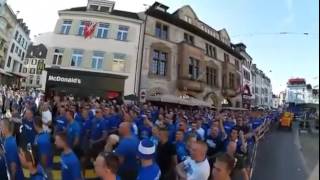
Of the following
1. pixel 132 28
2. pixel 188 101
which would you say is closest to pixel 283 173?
pixel 188 101

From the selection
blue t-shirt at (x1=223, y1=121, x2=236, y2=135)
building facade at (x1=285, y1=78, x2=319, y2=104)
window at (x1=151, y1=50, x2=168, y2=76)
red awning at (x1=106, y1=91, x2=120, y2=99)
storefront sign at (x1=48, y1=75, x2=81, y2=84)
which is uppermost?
window at (x1=151, y1=50, x2=168, y2=76)

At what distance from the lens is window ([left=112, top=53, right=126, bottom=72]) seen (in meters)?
21.7

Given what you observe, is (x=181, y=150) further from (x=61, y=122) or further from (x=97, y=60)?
(x=97, y=60)

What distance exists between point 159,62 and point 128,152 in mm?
20246

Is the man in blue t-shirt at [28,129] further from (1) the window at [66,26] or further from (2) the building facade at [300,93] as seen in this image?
(1) the window at [66,26]

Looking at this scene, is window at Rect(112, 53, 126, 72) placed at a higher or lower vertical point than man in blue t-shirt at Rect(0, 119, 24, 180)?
higher

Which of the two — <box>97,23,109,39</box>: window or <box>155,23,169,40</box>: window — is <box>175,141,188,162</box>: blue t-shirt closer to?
<box>97,23,109,39</box>: window

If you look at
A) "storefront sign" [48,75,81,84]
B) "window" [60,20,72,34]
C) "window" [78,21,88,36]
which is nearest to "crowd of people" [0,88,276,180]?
"storefront sign" [48,75,81,84]

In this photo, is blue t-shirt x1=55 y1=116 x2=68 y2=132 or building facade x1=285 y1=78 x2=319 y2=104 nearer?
building facade x1=285 y1=78 x2=319 y2=104

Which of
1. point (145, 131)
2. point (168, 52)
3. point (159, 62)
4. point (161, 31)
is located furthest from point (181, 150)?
point (161, 31)

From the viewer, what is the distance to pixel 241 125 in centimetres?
757

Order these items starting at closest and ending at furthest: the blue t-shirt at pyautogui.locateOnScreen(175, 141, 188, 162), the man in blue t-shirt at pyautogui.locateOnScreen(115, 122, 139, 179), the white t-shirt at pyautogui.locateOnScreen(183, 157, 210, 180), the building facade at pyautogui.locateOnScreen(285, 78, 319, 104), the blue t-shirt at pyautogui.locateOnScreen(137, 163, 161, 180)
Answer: the building facade at pyautogui.locateOnScreen(285, 78, 319, 104)
the blue t-shirt at pyautogui.locateOnScreen(137, 163, 161, 180)
the white t-shirt at pyautogui.locateOnScreen(183, 157, 210, 180)
the man in blue t-shirt at pyautogui.locateOnScreen(115, 122, 139, 179)
the blue t-shirt at pyautogui.locateOnScreen(175, 141, 188, 162)

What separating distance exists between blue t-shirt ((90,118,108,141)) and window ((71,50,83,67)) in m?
12.8

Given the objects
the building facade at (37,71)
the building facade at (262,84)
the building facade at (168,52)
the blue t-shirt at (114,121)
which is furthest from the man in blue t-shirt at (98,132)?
the building facade at (168,52)
